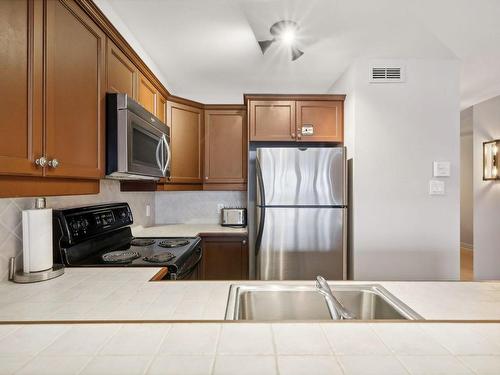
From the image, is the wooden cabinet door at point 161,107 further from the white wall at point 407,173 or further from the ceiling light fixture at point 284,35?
the white wall at point 407,173

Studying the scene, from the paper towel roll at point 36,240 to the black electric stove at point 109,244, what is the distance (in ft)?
0.67

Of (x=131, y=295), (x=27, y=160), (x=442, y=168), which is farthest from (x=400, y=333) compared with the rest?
(x=442, y=168)

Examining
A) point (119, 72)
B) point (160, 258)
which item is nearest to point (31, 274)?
point (160, 258)

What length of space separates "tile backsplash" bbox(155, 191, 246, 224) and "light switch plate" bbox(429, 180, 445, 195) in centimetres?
189

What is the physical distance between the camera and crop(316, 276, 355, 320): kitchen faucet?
0.98 meters

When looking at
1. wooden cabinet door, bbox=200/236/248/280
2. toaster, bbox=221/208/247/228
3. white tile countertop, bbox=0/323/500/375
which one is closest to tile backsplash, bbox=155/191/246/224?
toaster, bbox=221/208/247/228

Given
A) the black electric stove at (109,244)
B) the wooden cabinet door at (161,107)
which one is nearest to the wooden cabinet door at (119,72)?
the wooden cabinet door at (161,107)

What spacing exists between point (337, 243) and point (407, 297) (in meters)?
1.50

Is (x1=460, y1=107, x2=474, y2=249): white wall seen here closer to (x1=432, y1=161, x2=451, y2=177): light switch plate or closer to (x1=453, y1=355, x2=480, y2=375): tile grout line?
(x1=432, y1=161, x2=451, y2=177): light switch plate

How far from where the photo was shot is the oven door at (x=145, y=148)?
1609mm

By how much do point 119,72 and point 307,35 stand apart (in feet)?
4.53

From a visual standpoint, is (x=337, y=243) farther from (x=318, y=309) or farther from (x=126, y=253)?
(x=126, y=253)

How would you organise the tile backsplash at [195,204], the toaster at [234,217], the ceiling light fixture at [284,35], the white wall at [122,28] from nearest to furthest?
the white wall at [122,28]
the ceiling light fixture at [284,35]
the toaster at [234,217]
the tile backsplash at [195,204]

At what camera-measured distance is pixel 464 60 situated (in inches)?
100
